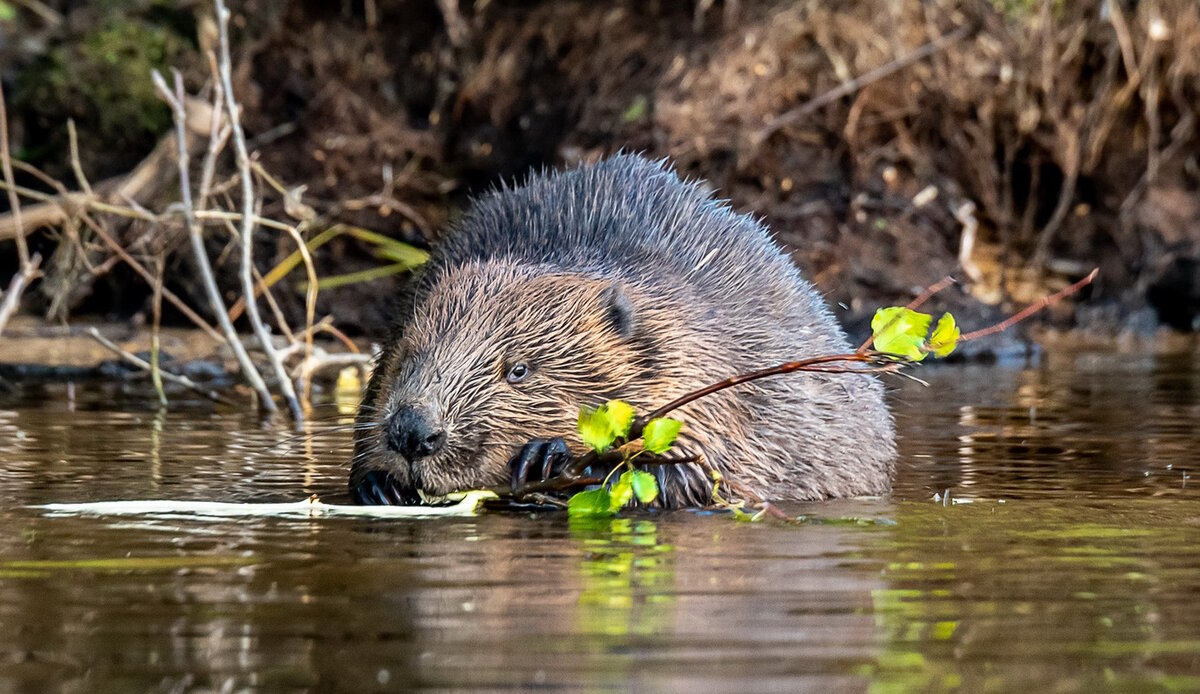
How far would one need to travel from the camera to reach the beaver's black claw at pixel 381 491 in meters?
4.59

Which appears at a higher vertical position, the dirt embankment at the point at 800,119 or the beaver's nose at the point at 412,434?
the dirt embankment at the point at 800,119

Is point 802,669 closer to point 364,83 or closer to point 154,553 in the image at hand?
point 154,553

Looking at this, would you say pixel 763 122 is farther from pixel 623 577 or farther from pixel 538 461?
pixel 623 577

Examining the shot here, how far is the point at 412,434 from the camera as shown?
441 centimetres

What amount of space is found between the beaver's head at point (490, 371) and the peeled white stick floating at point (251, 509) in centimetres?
13

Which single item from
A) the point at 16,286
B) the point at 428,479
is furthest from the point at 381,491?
the point at 16,286

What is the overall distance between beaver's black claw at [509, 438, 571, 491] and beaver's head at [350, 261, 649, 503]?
6 centimetres

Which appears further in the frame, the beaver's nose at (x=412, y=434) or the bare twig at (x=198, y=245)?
the bare twig at (x=198, y=245)

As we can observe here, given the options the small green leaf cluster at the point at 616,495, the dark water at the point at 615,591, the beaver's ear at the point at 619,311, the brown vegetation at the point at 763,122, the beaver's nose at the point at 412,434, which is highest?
the brown vegetation at the point at 763,122

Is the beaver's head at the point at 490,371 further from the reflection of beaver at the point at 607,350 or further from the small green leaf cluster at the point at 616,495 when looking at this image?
the small green leaf cluster at the point at 616,495

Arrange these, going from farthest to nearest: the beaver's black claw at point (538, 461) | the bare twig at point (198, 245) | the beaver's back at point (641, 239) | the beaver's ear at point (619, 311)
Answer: the bare twig at point (198, 245), the beaver's back at point (641, 239), the beaver's ear at point (619, 311), the beaver's black claw at point (538, 461)

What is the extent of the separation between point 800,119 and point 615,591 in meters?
9.30

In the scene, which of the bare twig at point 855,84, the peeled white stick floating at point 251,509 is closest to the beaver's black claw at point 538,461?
the peeled white stick floating at point 251,509

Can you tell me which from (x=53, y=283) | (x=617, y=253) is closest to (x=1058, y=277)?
(x=53, y=283)
